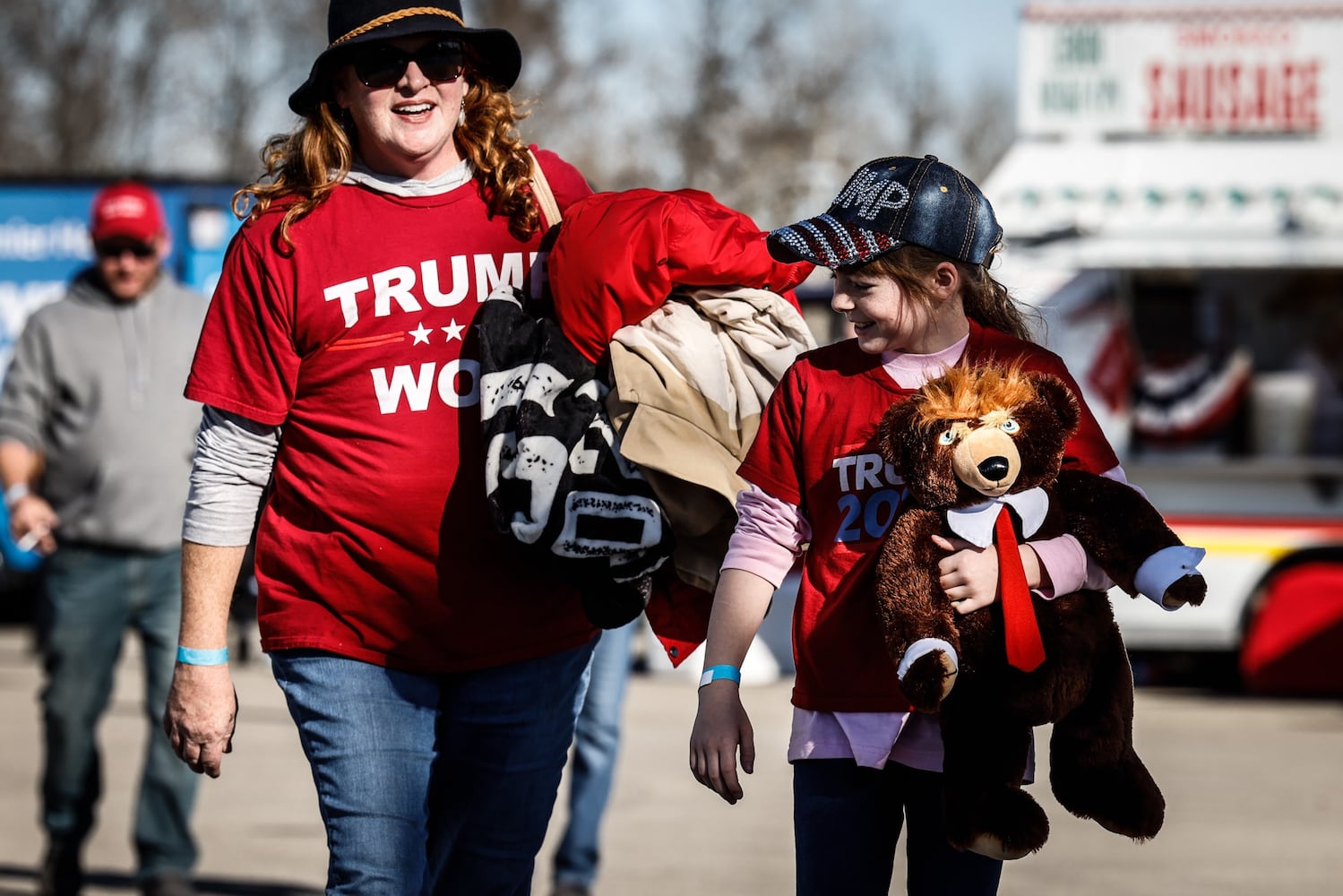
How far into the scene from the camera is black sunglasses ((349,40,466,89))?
3055mm

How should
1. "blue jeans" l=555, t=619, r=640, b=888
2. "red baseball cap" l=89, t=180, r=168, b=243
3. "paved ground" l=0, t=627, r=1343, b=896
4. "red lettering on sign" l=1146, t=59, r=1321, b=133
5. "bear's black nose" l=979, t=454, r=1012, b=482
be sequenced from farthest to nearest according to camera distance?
"red lettering on sign" l=1146, t=59, r=1321, b=133
"paved ground" l=0, t=627, r=1343, b=896
"red baseball cap" l=89, t=180, r=168, b=243
"blue jeans" l=555, t=619, r=640, b=888
"bear's black nose" l=979, t=454, r=1012, b=482

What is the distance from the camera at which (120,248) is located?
18.0 ft

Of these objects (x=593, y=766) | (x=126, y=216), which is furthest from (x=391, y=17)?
(x=126, y=216)

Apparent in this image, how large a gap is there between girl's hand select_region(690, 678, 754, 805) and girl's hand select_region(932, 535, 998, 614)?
1.13 ft

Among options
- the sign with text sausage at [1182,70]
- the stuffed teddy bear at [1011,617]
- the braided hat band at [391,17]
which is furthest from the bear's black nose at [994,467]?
the sign with text sausage at [1182,70]

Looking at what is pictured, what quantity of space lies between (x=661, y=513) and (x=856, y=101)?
1451 inches

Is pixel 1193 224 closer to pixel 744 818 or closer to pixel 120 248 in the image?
pixel 744 818

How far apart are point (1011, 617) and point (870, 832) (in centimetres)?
45

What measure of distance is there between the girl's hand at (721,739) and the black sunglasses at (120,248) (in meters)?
3.38

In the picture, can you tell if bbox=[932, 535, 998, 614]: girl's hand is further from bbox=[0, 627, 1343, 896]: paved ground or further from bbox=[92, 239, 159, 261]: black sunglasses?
bbox=[92, 239, 159, 261]: black sunglasses

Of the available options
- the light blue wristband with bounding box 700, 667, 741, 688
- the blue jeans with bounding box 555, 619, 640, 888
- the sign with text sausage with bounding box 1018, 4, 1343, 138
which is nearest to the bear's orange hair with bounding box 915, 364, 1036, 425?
the light blue wristband with bounding box 700, 667, 741, 688

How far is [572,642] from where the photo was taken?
3.18 m

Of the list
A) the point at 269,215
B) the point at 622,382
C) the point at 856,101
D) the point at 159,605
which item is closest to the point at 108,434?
the point at 159,605

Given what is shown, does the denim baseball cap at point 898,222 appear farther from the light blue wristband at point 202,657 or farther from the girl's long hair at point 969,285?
the light blue wristband at point 202,657
